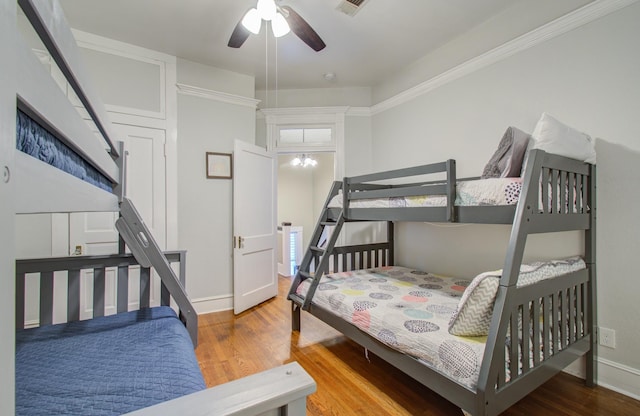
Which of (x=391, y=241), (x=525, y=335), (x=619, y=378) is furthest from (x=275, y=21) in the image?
(x=619, y=378)

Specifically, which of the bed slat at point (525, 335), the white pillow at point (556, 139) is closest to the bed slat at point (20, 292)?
the bed slat at point (525, 335)

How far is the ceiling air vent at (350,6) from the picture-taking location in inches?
88.4

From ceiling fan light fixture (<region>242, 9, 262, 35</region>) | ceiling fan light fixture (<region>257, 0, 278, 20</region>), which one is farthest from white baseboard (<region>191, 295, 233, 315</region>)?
ceiling fan light fixture (<region>257, 0, 278, 20</region>)

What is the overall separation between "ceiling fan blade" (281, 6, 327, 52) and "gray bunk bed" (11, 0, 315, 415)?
1.36m

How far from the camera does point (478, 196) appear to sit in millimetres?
1700

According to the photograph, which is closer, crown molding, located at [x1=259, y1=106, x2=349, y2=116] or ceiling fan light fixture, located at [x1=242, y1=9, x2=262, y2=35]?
ceiling fan light fixture, located at [x1=242, y1=9, x2=262, y2=35]

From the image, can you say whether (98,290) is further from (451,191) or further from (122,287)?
(451,191)

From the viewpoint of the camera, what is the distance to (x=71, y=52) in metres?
0.76

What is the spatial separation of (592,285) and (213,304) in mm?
3388

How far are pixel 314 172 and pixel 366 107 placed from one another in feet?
9.05

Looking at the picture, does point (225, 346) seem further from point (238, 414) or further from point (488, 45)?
point (488, 45)

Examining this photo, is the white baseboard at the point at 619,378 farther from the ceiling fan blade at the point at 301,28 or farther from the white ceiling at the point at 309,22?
the ceiling fan blade at the point at 301,28

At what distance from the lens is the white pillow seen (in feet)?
5.33

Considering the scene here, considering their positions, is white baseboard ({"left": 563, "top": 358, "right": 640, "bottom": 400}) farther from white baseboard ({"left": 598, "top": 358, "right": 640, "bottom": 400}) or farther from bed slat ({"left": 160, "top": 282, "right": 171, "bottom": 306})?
bed slat ({"left": 160, "top": 282, "right": 171, "bottom": 306})
